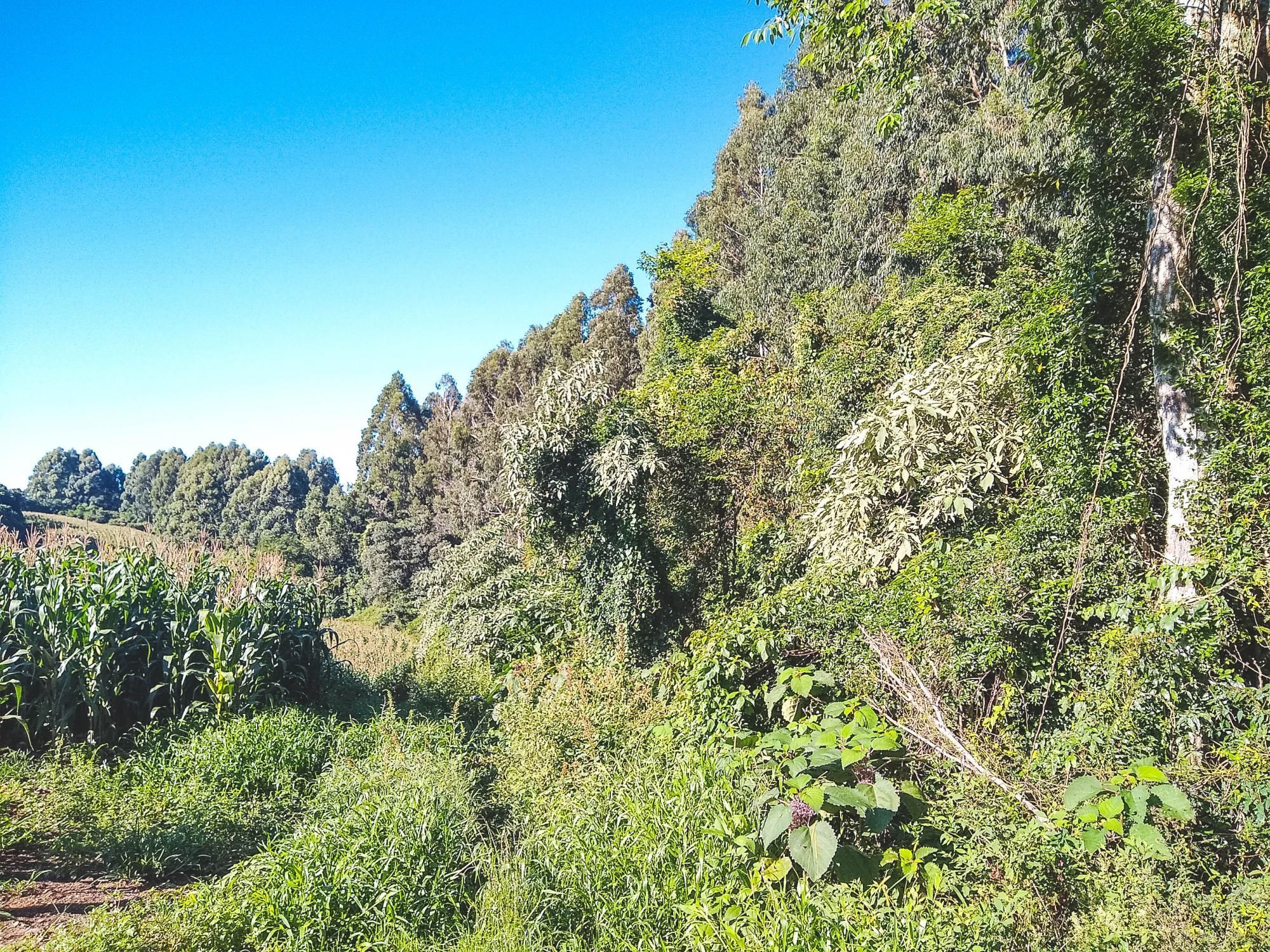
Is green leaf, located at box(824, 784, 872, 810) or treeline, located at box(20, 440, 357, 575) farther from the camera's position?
treeline, located at box(20, 440, 357, 575)

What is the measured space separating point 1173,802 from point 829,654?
213 centimetres

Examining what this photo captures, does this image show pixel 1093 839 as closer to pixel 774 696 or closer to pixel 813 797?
pixel 813 797

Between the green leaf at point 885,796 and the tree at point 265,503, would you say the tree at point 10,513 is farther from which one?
the tree at point 265,503

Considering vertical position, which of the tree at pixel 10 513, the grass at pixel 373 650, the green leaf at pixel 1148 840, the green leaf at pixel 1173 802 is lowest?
the grass at pixel 373 650

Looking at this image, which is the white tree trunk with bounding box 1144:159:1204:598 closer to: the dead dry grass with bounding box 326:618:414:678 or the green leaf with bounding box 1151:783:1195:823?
the green leaf with bounding box 1151:783:1195:823

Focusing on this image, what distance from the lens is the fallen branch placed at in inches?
122

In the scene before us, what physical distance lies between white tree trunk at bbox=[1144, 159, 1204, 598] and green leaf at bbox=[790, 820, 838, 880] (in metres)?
2.51

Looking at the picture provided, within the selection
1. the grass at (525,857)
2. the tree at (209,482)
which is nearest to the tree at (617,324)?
the grass at (525,857)

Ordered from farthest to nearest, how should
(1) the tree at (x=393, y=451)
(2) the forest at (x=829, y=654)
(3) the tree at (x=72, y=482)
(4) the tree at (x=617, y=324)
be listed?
(3) the tree at (x=72, y=482), (1) the tree at (x=393, y=451), (4) the tree at (x=617, y=324), (2) the forest at (x=829, y=654)

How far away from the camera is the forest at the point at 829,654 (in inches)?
109

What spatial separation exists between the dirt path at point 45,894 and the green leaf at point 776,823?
313cm

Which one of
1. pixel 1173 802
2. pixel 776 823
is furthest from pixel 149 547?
pixel 1173 802

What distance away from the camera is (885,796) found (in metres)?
2.89

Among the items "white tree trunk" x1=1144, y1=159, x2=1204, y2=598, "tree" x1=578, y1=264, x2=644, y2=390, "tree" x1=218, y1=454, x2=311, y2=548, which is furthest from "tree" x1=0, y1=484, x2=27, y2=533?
"tree" x1=218, y1=454, x2=311, y2=548
